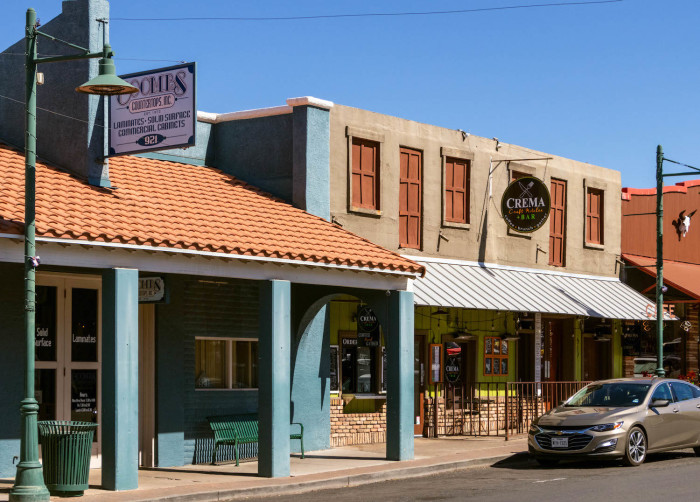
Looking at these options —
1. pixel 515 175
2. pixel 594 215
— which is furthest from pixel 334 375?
pixel 594 215

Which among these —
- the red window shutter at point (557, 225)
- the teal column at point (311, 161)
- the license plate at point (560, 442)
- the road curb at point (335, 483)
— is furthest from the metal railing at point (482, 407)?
the teal column at point (311, 161)

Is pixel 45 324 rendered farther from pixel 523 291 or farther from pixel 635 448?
pixel 523 291

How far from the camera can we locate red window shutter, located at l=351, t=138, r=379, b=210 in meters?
21.0

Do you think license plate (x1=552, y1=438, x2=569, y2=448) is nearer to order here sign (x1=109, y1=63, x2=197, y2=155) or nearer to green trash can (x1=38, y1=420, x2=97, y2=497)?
order here sign (x1=109, y1=63, x2=197, y2=155)

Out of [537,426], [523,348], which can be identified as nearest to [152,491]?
[537,426]

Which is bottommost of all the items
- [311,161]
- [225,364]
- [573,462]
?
[573,462]

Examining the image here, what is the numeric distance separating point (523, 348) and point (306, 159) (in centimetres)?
821

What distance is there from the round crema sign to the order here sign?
942 centimetres

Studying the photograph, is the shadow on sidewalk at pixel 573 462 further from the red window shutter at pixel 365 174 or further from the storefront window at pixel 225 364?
the red window shutter at pixel 365 174

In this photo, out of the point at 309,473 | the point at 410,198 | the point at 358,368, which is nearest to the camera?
the point at 309,473

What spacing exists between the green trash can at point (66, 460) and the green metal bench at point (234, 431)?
12.8 ft

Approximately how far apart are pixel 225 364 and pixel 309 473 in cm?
294

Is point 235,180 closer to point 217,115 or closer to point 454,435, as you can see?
point 217,115

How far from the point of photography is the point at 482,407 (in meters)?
23.5
